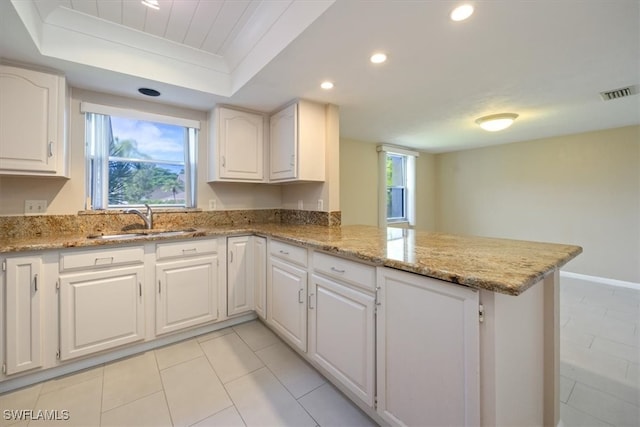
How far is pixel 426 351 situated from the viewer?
113cm

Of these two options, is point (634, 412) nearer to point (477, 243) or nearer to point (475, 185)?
point (477, 243)

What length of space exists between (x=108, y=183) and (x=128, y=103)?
0.74m

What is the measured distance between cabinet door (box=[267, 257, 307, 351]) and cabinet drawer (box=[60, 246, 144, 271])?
0.99m

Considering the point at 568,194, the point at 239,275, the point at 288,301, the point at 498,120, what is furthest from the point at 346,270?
the point at 568,194

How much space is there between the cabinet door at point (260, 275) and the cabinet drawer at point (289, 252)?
0.15 m

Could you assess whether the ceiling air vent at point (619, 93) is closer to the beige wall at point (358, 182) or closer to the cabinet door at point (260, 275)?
the beige wall at point (358, 182)

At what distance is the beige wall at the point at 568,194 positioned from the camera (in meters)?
3.65

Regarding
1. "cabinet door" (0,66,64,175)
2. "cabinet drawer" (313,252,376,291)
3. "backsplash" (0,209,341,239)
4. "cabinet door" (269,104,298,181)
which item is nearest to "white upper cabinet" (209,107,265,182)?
"cabinet door" (269,104,298,181)

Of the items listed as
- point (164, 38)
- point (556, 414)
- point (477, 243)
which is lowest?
point (556, 414)

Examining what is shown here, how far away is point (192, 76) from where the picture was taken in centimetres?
228

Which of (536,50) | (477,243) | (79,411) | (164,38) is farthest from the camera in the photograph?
(164,38)

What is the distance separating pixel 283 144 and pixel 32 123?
1811 mm

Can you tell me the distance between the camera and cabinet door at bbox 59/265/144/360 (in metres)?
1.80

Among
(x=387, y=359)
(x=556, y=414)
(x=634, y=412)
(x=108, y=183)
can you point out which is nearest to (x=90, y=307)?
(x=108, y=183)
